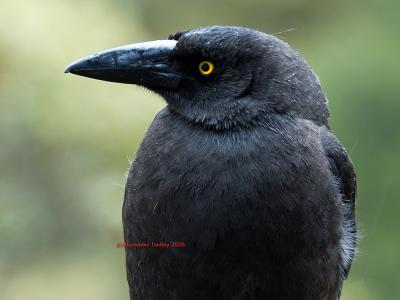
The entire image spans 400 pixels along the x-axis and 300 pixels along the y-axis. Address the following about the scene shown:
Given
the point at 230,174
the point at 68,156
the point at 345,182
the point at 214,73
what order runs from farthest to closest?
the point at 68,156 → the point at 345,182 → the point at 214,73 → the point at 230,174

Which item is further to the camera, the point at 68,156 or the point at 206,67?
the point at 68,156

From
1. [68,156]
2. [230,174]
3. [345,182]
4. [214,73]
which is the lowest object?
[68,156]

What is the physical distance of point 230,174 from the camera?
409 cm

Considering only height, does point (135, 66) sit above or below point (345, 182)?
above

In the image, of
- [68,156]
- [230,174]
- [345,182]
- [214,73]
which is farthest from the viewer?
[68,156]

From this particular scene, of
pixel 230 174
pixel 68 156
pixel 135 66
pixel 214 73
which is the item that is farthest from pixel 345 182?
pixel 68 156

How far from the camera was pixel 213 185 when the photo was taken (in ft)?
13.3

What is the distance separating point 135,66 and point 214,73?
0.38 meters

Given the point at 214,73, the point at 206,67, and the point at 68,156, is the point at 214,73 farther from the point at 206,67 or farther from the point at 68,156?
the point at 68,156

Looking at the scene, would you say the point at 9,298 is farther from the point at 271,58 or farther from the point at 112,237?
the point at 271,58

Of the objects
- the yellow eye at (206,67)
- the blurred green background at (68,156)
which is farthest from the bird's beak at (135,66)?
the blurred green background at (68,156)

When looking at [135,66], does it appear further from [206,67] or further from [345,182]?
[345,182]

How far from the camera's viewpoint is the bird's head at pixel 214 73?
424cm

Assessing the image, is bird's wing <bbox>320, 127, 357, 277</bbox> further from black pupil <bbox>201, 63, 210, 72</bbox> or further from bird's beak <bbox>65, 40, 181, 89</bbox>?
bird's beak <bbox>65, 40, 181, 89</bbox>
